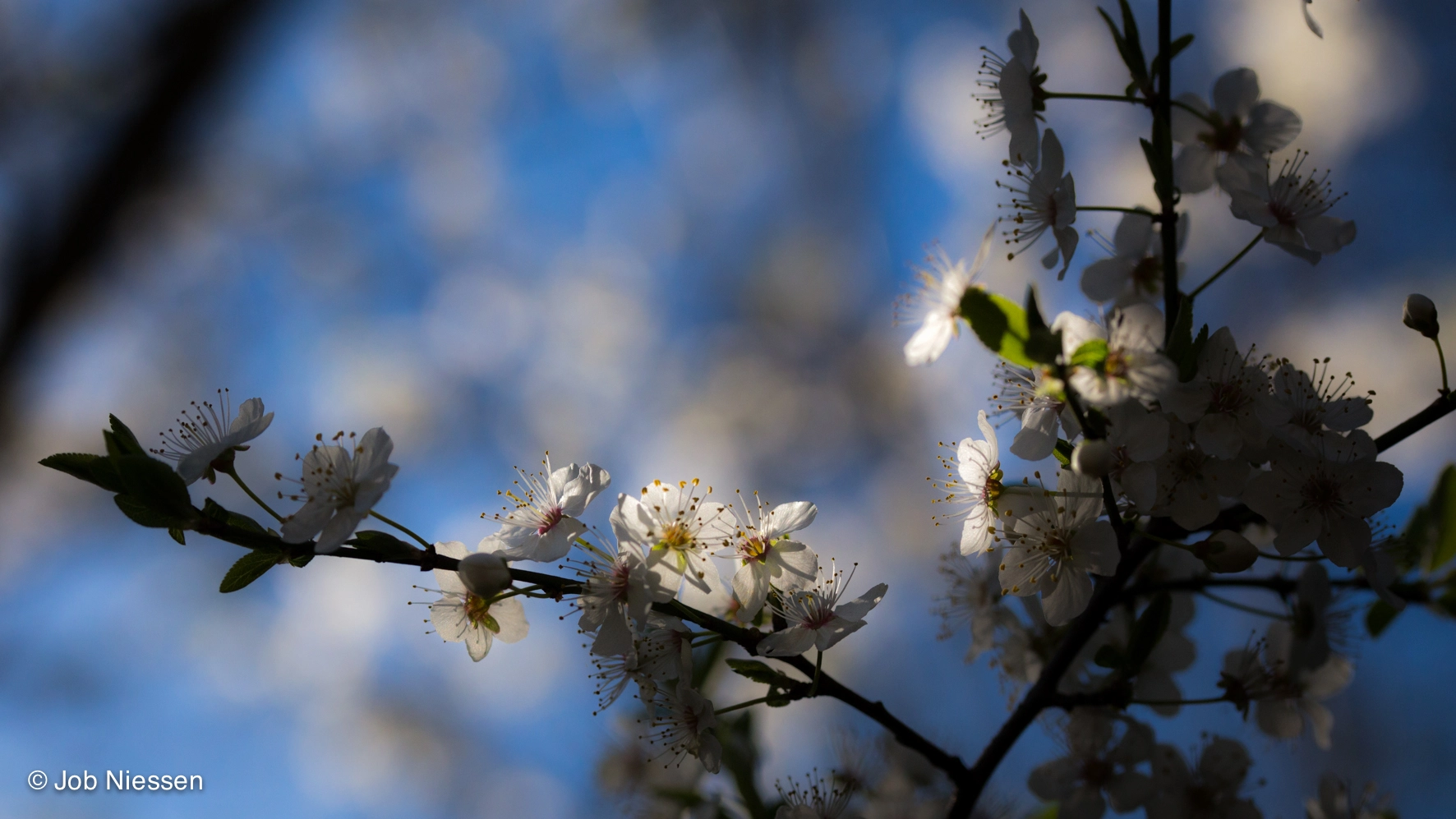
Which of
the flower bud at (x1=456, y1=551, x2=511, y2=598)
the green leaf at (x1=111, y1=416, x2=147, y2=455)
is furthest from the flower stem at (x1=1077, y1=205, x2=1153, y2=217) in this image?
the green leaf at (x1=111, y1=416, x2=147, y2=455)

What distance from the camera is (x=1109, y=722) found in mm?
1086

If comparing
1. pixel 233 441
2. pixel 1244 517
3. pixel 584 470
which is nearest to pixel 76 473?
A: pixel 233 441

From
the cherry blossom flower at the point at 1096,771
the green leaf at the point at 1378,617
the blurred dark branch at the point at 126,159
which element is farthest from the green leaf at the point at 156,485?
the blurred dark branch at the point at 126,159

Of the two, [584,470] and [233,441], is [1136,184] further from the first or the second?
[233,441]

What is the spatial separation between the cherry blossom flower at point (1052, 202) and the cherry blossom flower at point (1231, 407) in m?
0.17

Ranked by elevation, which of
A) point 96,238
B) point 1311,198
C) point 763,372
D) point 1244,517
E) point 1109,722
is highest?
point 763,372

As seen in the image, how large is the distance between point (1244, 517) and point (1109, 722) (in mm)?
328

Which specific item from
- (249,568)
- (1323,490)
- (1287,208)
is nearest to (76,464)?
(249,568)

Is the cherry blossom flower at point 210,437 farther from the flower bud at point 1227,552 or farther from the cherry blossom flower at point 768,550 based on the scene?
the flower bud at point 1227,552

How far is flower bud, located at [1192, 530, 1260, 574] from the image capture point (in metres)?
0.75

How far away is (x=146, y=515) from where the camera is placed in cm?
77

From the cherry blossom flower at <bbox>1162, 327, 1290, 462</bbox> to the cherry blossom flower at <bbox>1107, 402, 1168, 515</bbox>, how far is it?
49 mm

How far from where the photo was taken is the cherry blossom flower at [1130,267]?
3.36 feet

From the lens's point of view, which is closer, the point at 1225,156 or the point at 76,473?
the point at 76,473
